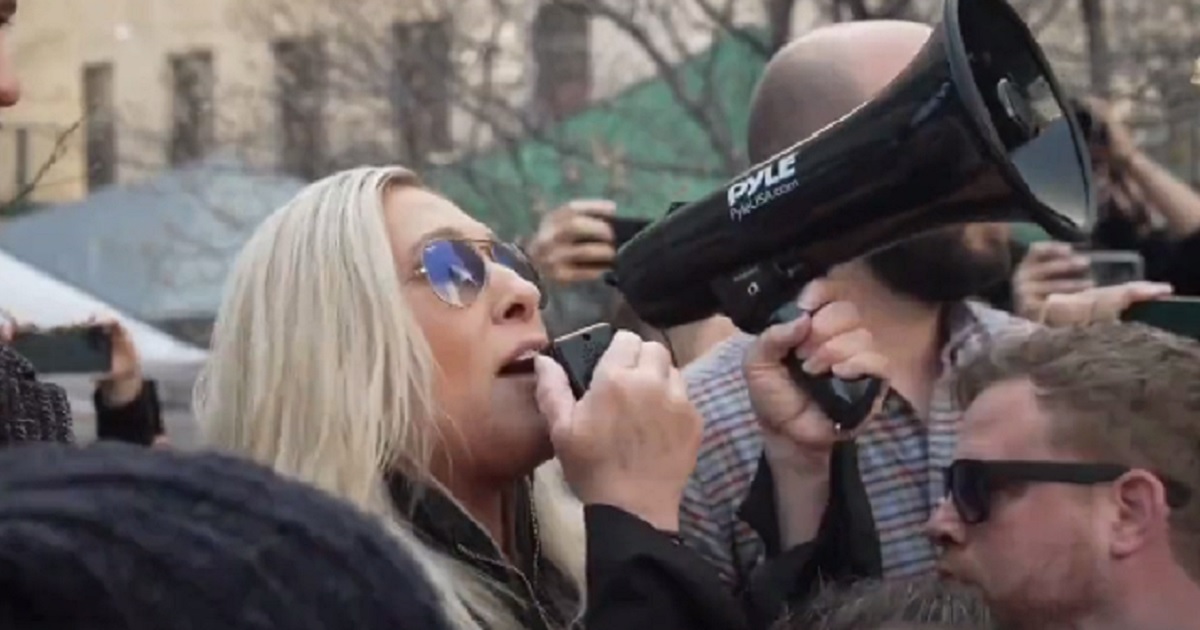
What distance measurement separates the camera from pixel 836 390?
232cm

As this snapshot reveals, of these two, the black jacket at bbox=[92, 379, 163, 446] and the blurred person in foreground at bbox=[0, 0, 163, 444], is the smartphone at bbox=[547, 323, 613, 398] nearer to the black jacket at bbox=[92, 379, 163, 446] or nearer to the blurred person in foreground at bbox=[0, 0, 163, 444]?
the blurred person in foreground at bbox=[0, 0, 163, 444]

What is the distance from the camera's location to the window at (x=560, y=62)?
14844mm

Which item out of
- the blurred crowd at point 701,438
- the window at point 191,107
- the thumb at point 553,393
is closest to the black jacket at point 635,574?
the blurred crowd at point 701,438

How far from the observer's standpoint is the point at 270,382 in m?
2.22

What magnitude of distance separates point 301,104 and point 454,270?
14074 millimetres

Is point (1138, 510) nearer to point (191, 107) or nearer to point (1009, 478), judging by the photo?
point (1009, 478)

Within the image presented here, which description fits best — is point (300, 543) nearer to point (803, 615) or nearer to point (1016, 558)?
point (803, 615)

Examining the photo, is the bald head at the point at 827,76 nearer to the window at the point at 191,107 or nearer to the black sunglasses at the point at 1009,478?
the black sunglasses at the point at 1009,478

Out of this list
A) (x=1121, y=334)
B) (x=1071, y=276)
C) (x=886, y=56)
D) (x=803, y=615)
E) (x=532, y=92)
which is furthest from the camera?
(x=532, y=92)

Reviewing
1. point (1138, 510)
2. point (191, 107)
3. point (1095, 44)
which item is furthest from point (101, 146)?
point (1138, 510)

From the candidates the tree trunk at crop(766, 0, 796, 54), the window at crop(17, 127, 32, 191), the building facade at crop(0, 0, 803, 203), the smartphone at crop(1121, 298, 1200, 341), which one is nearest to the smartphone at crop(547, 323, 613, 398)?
the smartphone at crop(1121, 298, 1200, 341)

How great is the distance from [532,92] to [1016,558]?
41.9 feet

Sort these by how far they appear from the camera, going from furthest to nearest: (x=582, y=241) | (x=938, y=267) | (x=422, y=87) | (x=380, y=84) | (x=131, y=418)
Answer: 1. (x=380, y=84)
2. (x=422, y=87)
3. (x=131, y=418)
4. (x=582, y=241)
5. (x=938, y=267)

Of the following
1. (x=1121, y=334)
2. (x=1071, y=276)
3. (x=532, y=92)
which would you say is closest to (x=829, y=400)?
(x=1121, y=334)
